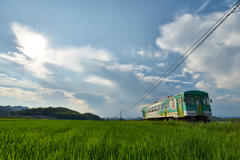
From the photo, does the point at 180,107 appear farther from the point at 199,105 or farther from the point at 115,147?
the point at 115,147

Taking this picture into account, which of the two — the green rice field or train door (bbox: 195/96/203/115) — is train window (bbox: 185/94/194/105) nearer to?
train door (bbox: 195/96/203/115)


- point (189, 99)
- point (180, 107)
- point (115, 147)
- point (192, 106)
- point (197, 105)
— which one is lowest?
point (115, 147)

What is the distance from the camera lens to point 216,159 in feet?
4.95

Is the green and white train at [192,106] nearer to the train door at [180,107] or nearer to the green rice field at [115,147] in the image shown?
the train door at [180,107]

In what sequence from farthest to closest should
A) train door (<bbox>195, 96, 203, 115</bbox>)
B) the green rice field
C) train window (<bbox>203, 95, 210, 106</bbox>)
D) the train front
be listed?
train window (<bbox>203, 95, 210, 106</bbox>)
train door (<bbox>195, 96, 203, 115</bbox>)
the train front
the green rice field

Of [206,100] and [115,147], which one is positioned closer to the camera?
[115,147]

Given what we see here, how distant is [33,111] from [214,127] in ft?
675

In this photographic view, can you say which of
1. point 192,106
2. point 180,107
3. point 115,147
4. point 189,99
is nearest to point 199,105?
point 192,106

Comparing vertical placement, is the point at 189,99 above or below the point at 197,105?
above

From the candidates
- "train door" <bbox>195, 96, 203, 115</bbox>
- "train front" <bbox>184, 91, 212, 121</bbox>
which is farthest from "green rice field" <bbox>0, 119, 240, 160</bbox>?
"train door" <bbox>195, 96, 203, 115</bbox>

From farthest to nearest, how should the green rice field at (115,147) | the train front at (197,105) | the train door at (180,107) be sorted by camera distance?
the train door at (180,107) → the train front at (197,105) → the green rice field at (115,147)

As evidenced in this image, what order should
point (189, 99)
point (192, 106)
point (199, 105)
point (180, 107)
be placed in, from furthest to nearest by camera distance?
point (180, 107) → point (199, 105) → point (189, 99) → point (192, 106)

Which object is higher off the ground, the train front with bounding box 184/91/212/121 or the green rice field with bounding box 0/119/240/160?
the train front with bounding box 184/91/212/121

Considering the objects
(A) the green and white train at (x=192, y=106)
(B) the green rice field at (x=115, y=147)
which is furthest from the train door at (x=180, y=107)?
(B) the green rice field at (x=115, y=147)
